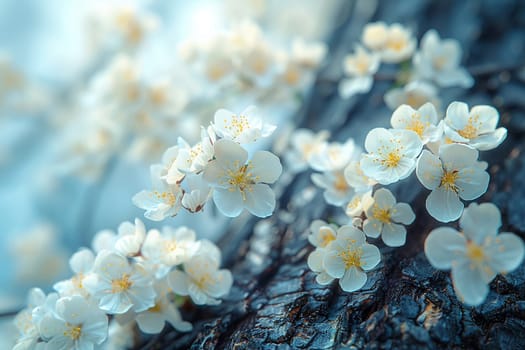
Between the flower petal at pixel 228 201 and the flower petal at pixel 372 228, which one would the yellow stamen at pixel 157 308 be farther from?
the flower petal at pixel 372 228

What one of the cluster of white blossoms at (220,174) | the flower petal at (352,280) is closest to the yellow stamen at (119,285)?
the cluster of white blossoms at (220,174)

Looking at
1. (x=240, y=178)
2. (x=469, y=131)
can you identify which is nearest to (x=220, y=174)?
(x=240, y=178)

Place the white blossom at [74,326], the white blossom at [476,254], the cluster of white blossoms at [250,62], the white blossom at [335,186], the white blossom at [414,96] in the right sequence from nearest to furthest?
the white blossom at [476,254] < the white blossom at [74,326] < the white blossom at [335,186] < the white blossom at [414,96] < the cluster of white blossoms at [250,62]

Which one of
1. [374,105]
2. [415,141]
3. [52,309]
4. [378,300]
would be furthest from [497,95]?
[52,309]

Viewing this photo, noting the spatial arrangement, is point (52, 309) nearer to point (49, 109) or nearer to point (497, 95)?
point (497, 95)

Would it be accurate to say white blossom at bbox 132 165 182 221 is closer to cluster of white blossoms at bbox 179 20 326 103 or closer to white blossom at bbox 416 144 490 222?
white blossom at bbox 416 144 490 222

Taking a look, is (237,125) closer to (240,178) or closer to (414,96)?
(240,178)
